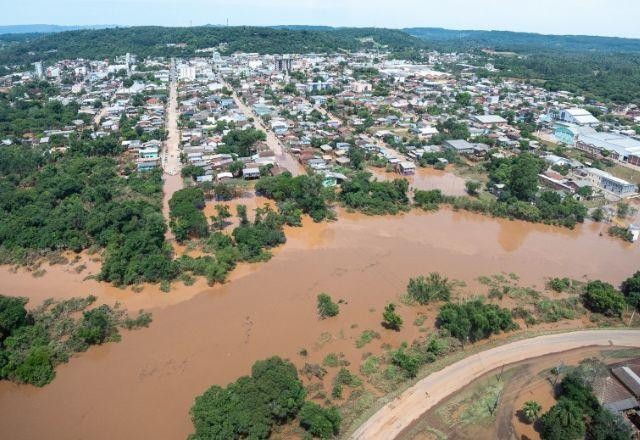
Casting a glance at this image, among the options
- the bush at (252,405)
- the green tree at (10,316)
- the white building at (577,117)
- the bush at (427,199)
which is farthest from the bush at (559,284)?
the white building at (577,117)

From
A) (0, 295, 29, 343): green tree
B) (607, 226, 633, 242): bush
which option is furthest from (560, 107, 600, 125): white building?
(0, 295, 29, 343): green tree

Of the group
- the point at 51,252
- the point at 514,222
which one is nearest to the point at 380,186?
the point at 514,222

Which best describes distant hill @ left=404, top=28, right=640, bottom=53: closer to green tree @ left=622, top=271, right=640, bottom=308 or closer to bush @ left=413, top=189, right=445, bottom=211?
bush @ left=413, top=189, right=445, bottom=211

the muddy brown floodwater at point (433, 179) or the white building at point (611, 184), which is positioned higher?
the white building at point (611, 184)

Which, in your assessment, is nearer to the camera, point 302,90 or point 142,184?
point 142,184

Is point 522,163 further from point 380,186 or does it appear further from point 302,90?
point 302,90

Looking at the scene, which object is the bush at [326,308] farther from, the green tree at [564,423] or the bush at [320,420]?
the green tree at [564,423]

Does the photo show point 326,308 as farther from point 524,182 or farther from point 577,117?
point 577,117
